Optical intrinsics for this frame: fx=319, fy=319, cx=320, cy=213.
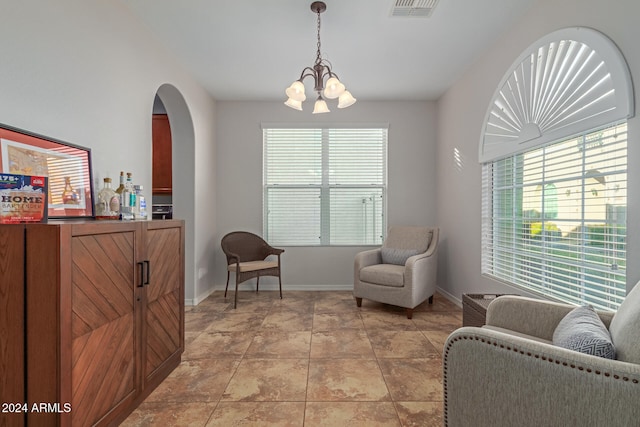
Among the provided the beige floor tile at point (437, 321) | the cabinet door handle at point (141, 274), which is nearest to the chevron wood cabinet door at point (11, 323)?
the cabinet door handle at point (141, 274)

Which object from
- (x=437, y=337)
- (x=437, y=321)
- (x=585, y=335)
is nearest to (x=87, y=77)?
(x=585, y=335)

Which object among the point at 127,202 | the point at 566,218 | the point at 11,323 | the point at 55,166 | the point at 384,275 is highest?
the point at 55,166

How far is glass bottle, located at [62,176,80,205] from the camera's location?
5.98 feet

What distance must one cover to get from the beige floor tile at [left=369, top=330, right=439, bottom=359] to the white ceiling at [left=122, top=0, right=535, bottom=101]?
8.63 feet

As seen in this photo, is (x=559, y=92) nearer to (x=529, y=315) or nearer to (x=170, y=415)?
(x=529, y=315)

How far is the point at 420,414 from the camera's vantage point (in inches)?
68.0

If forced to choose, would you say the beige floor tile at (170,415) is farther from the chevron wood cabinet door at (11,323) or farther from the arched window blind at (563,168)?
the arched window blind at (563,168)

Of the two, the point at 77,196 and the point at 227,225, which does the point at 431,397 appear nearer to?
the point at 77,196

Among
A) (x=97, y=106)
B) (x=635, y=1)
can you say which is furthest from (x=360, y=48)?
(x=97, y=106)

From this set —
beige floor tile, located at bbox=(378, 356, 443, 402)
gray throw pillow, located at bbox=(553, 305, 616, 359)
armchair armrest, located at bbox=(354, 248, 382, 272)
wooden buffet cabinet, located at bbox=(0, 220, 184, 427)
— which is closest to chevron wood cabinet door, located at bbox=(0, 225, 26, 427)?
wooden buffet cabinet, located at bbox=(0, 220, 184, 427)

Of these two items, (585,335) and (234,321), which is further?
(234,321)

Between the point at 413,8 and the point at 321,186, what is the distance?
253cm

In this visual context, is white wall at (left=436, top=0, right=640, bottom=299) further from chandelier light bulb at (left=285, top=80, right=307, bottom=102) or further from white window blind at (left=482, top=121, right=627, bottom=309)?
chandelier light bulb at (left=285, top=80, right=307, bottom=102)

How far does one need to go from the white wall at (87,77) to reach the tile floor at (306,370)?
4.79ft
